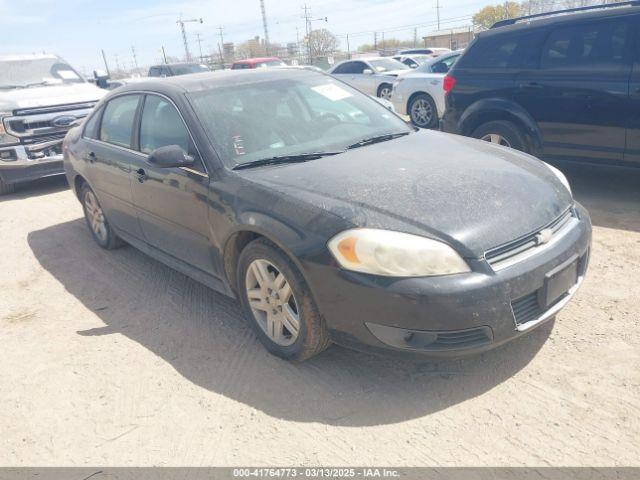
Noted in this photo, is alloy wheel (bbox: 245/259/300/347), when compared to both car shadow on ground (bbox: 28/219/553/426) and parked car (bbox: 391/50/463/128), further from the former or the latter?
parked car (bbox: 391/50/463/128)

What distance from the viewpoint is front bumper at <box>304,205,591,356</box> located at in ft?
8.25

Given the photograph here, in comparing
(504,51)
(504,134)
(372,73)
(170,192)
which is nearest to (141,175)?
(170,192)

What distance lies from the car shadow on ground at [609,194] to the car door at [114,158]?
406 centimetres

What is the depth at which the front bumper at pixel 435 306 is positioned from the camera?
2.51 m

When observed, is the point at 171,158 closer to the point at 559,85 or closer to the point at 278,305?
the point at 278,305

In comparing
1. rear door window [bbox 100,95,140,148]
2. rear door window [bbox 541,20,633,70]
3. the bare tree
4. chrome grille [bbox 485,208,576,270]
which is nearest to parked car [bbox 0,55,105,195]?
rear door window [bbox 100,95,140,148]

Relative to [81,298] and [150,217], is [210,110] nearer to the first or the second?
[150,217]

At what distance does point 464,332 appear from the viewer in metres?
Answer: 2.60

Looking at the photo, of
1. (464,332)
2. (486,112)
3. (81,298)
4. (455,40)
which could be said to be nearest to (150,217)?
(81,298)

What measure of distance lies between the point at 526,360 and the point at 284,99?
2360mm

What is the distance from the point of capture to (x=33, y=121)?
818cm

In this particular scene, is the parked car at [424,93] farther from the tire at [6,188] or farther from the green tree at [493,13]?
the green tree at [493,13]

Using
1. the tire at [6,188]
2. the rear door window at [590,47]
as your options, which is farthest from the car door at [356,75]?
the rear door window at [590,47]

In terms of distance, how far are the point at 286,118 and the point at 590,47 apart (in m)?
3.35
